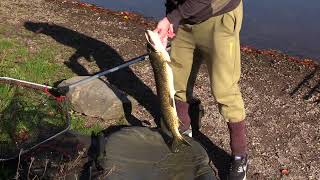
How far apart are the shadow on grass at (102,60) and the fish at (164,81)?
71.8 inches

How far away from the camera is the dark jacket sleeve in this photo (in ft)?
17.4

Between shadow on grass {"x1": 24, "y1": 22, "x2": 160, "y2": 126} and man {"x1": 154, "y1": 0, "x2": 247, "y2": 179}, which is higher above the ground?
man {"x1": 154, "y1": 0, "x2": 247, "y2": 179}

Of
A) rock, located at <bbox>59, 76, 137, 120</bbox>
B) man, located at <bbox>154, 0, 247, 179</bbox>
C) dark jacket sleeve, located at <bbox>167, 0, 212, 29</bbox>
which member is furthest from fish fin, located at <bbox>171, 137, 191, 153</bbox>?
rock, located at <bbox>59, 76, 137, 120</bbox>

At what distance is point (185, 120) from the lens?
249 inches

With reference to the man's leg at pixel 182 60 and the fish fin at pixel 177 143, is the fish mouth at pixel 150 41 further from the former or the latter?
the fish fin at pixel 177 143

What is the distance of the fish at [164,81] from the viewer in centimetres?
492

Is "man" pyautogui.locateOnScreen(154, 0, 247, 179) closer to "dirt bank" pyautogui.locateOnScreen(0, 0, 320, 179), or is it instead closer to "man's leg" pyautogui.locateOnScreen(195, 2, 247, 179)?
"man's leg" pyautogui.locateOnScreen(195, 2, 247, 179)

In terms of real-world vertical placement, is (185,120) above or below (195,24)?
below

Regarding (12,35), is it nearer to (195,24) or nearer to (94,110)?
(94,110)

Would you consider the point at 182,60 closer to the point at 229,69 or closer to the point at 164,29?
the point at 229,69

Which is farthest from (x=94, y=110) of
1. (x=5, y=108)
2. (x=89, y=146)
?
(x=89, y=146)

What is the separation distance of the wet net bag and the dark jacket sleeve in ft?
3.88

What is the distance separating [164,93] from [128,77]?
3.45m

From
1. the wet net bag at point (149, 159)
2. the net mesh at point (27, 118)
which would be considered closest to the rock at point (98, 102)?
the net mesh at point (27, 118)
